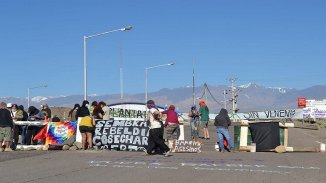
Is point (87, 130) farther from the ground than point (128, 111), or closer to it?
closer to it

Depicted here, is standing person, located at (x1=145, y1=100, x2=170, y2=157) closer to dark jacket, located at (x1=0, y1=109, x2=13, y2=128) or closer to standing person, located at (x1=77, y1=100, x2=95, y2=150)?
standing person, located at (x1=77, y1=100, x2=95, y2=150)

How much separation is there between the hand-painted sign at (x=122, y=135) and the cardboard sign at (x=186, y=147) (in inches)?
44.4

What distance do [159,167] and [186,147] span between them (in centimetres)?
478

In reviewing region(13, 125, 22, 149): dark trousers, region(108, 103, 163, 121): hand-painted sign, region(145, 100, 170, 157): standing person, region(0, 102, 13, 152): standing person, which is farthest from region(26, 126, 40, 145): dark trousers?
region(108, 103, 163, 121): hand-painted sign

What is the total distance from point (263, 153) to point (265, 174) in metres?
6.19

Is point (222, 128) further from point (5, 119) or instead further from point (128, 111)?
point (128, 111)

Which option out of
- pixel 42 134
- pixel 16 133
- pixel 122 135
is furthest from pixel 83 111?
pixel 16 133

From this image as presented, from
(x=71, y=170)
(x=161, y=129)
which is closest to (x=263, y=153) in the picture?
(x=161, y=129)

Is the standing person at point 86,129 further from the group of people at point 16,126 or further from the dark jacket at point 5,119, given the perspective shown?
the dark jacket at point 5,119

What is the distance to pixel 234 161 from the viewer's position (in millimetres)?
16438

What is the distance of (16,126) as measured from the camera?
21922 mm

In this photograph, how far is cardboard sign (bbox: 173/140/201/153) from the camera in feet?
64.0

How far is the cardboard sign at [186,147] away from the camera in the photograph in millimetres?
19516

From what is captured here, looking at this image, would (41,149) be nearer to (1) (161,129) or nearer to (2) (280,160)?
(1) (161,129)
